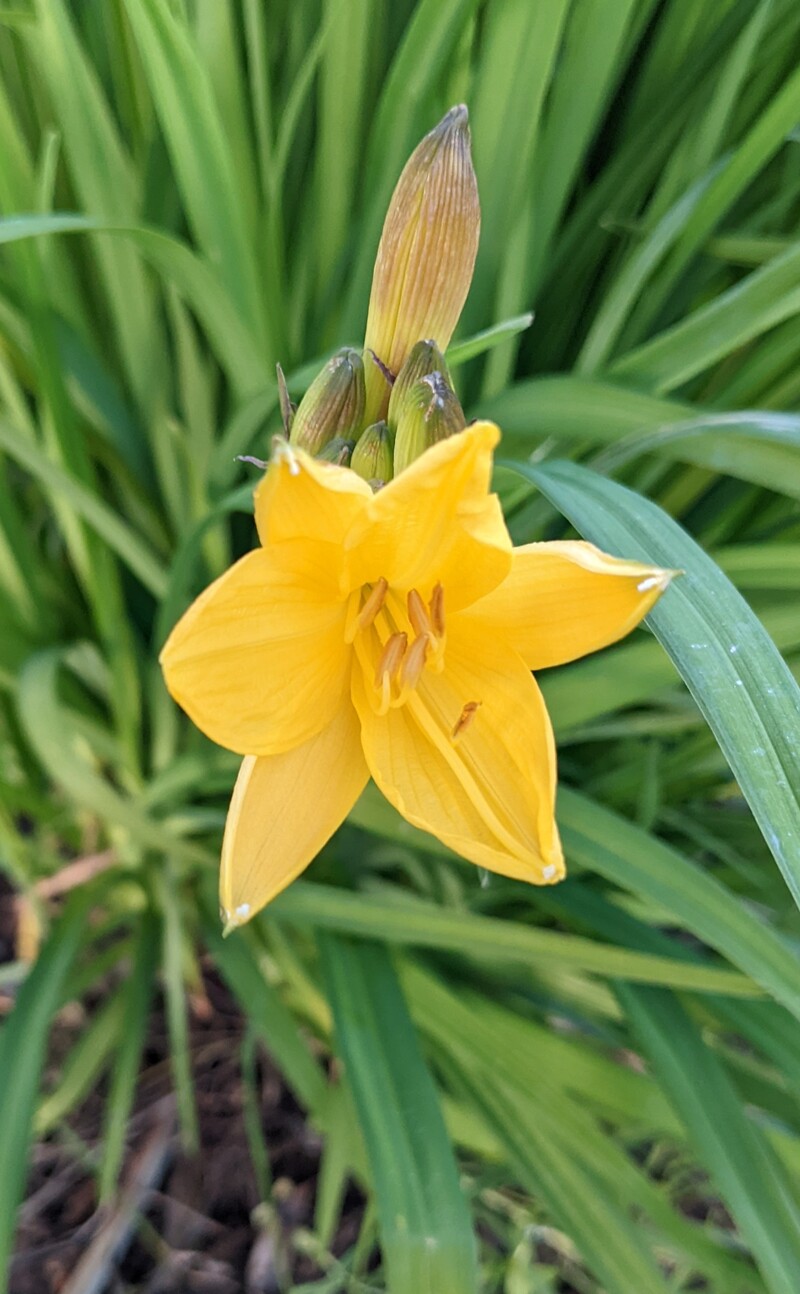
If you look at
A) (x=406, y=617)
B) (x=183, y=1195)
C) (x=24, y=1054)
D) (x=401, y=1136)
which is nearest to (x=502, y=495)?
(x=406, y=617)

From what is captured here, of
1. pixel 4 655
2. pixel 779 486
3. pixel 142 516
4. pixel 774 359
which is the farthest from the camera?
pixel 142 516

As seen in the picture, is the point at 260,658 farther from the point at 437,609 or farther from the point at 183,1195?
the point at 183,1195

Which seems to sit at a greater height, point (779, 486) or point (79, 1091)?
point (779, 486)

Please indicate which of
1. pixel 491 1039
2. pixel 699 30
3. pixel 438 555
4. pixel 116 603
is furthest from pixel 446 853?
pixel 699 30

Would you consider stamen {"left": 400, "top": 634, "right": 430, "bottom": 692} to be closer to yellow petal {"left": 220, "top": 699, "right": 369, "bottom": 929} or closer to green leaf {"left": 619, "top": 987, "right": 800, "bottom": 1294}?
yellow petal {"left": 220, "top": 699, "right": 369, "bottom": 929}

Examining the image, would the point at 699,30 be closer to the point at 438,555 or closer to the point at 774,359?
the point at 774,359

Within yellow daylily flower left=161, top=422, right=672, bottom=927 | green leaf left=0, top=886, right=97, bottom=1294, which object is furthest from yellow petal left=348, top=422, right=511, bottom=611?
green leaf left=0, top=886, right=97, bottom=1294

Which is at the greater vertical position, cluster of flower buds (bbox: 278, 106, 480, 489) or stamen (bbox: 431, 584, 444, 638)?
cluster of flower buds (bbox: 278, 106, 480, 489)
